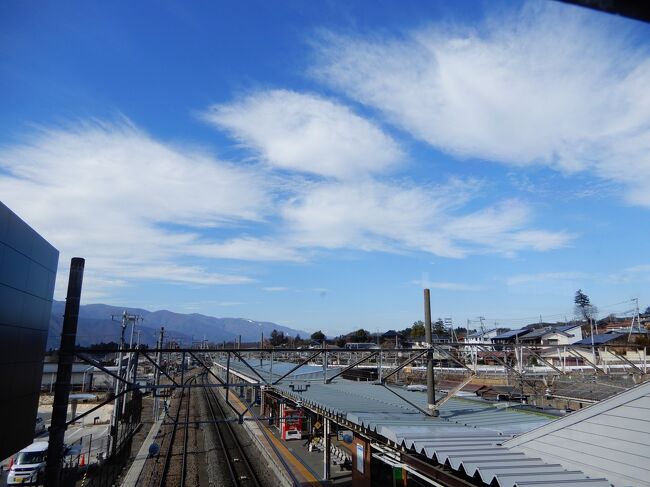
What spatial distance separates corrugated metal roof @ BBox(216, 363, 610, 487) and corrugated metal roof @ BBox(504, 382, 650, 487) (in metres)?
0.21

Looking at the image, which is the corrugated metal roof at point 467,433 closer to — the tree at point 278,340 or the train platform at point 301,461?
the train platform at point 301,461

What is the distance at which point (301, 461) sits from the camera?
1809 centimetres

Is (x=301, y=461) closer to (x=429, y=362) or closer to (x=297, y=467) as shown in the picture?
(x=297, y=467)

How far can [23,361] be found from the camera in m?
7.58

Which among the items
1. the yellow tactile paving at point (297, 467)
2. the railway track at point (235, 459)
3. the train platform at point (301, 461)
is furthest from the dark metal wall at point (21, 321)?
the yellow tactile paving at point (297, 467)

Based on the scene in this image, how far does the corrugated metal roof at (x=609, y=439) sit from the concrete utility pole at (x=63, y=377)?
8.22 metres

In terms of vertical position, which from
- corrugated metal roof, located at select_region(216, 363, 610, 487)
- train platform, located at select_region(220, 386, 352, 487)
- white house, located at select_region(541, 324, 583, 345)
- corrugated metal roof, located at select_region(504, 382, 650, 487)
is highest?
white house, located at select_region(541, 324, 583, 345)

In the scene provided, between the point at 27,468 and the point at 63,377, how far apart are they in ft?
42.1

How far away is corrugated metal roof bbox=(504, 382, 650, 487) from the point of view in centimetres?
552

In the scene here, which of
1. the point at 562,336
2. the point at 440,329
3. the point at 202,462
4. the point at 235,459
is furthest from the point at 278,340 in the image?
the point at 235,459

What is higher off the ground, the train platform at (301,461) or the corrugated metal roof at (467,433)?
the corrugated metal roof at (467,433)

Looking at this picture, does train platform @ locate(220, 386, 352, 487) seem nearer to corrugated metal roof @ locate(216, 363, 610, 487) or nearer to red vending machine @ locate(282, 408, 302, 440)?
red vending machine @ locate(282, 408, 302, 440)

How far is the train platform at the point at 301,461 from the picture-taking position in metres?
15.4

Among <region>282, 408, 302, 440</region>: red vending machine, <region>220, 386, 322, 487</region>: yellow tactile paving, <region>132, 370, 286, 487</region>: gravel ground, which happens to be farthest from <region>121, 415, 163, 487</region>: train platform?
<region>282, 408, 302, 440</region>: red vending machine
